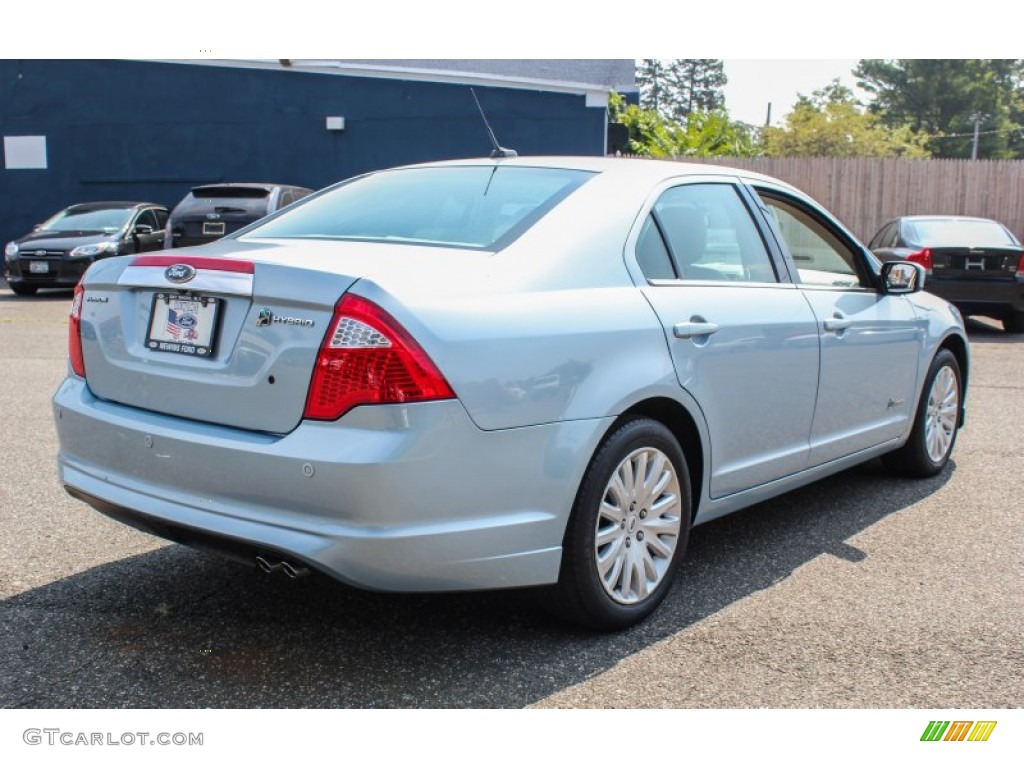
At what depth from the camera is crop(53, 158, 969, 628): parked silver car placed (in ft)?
9.91

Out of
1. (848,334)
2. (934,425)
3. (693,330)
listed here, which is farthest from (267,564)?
(934,425)

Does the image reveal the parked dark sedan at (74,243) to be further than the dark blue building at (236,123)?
No

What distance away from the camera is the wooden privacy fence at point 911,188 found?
19.8m

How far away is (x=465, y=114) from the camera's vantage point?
21344 millimetres

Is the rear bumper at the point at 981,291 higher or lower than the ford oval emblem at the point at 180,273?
lower

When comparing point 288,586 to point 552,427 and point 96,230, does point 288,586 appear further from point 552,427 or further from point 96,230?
point 96,230

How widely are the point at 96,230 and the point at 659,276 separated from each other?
14358 millimetres

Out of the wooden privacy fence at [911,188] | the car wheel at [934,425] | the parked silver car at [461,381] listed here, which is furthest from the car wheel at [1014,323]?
the parked silver car at [461,381]

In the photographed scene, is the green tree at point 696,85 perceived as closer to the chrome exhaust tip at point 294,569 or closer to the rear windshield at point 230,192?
the rear windshield at point 230,192

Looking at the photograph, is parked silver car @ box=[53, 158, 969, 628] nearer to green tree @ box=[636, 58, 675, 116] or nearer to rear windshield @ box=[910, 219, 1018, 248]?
rear windshield @ box=[910, 219, 1018, 248]

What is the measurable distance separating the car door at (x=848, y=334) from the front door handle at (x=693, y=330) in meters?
0.86

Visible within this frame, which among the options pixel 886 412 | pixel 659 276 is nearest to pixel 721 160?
pixel 886 412

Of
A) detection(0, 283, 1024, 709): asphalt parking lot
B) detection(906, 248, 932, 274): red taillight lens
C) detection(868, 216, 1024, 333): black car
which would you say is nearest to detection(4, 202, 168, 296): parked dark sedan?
detection(906, 248, 932, 274): red taillight lens

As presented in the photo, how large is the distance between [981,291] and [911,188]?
7.86 meters
